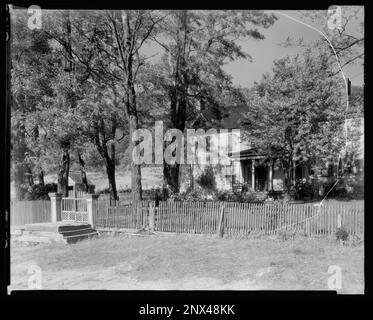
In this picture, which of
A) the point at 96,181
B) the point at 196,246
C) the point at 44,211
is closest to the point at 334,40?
the point at 196,246

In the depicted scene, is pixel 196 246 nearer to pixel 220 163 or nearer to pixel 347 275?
pixel 347 275

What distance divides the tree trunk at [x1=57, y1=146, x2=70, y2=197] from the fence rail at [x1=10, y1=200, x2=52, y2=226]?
706mm

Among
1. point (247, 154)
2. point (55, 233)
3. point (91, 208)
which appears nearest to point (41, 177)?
point (91, 208)

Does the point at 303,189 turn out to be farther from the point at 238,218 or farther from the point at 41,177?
the point at 41,177

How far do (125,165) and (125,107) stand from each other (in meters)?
3.10

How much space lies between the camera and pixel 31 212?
8.55 metres

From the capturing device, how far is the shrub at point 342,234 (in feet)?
23.0

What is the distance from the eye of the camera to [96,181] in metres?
16.3

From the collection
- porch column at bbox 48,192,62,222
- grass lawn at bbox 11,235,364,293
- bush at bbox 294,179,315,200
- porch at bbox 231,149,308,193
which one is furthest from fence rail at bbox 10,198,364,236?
bush at bbox 294,179,315,200

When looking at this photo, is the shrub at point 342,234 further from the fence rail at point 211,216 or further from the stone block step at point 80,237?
the stone block step at point 80,237

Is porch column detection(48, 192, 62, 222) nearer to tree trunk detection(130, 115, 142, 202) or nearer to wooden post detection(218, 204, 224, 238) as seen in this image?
tree trunk detection(130, 115, 142, 202)

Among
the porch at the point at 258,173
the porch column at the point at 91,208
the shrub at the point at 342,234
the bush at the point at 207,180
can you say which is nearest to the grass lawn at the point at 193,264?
the shrub at the point at 342,234

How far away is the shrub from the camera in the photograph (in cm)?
702

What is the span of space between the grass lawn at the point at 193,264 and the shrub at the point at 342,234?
7.6 inches
